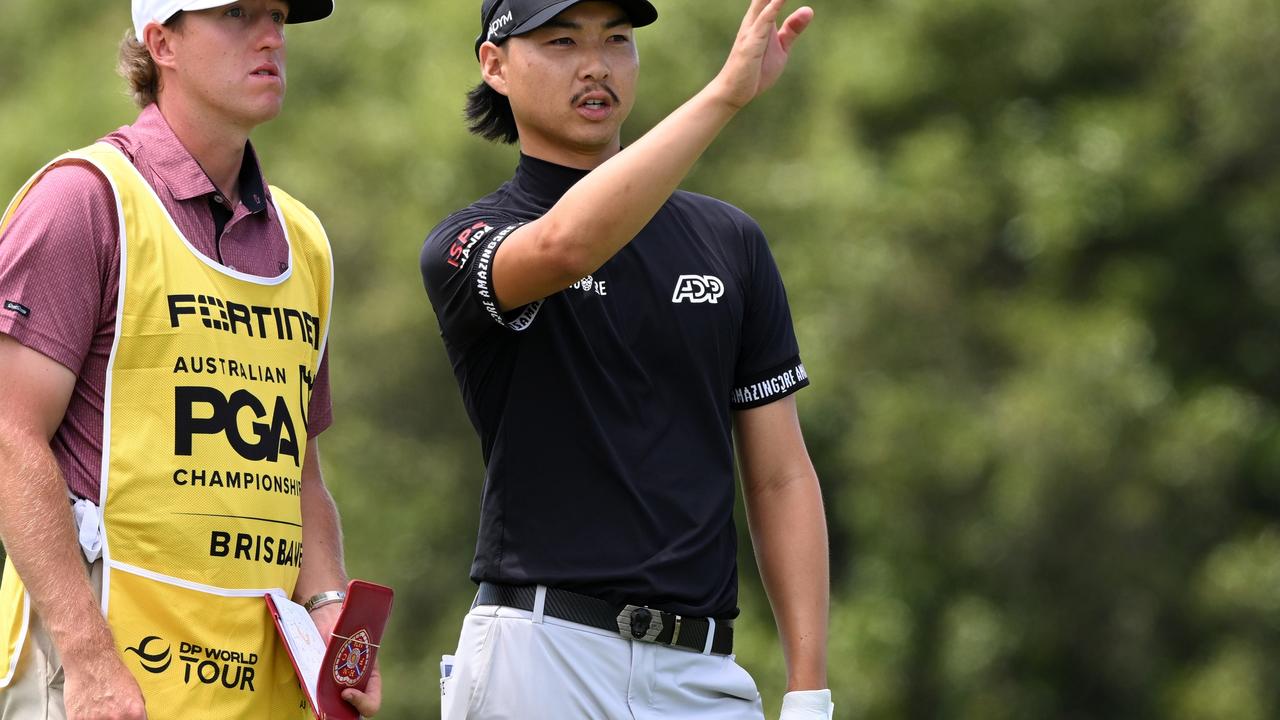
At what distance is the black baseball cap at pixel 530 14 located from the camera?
4102 millimetres

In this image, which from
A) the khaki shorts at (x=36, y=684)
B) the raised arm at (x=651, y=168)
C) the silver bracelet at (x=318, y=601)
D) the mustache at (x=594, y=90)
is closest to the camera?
the khaki shorts at (x=36, y=684)

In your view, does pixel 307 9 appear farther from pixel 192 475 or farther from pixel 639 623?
pixel 639 623

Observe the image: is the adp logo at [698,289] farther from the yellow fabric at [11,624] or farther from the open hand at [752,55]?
the yellow fabric at [11,624]

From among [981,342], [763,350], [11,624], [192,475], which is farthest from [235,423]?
[981,342]

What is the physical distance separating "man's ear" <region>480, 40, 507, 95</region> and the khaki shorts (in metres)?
1.54

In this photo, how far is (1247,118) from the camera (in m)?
16.2

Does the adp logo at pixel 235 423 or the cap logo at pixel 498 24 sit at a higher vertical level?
the cap logo at pixel 498 24

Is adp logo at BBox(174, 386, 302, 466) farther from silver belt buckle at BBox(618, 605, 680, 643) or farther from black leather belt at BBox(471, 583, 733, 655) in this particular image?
silver belt buckle at BBox(618, 605, 680, 643)

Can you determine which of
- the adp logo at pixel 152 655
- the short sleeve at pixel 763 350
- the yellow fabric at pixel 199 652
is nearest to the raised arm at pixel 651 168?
the short sleeve at pixel 763 350

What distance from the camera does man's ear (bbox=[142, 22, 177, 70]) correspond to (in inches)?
154

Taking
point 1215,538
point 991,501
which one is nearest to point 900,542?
point 991,501

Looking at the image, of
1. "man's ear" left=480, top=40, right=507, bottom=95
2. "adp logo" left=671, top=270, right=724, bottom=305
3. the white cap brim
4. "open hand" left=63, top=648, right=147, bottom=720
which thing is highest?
"man's ear" left=480, top=40, right=507, bottom=95

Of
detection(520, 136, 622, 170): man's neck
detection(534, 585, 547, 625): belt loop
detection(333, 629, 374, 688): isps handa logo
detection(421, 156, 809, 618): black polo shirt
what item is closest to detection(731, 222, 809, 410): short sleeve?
detection(421, 156, 809, 618): black polo shirt

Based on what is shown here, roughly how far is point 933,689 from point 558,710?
44.3 feet
